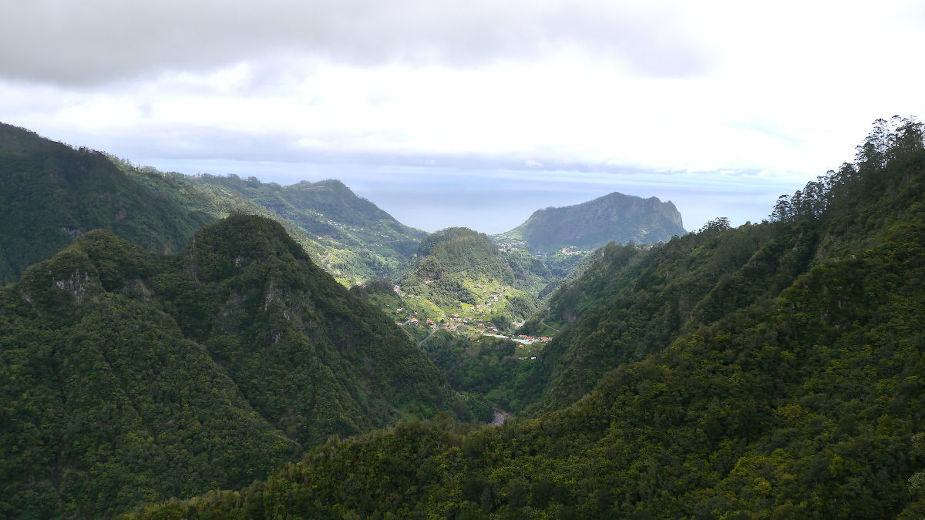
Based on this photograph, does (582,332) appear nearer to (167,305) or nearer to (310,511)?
(310,511)

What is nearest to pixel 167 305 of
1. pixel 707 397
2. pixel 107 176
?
pixel 707 397

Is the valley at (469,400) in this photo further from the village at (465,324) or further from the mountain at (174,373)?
the village at (465,324)

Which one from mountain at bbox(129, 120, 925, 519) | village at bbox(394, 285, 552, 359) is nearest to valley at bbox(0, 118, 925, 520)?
mountain at bbox(129, 120, 925, 519)

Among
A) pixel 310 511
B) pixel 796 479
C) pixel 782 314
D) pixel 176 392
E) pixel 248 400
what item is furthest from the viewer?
pixel 248 400

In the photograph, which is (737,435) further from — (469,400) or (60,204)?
(60,204)

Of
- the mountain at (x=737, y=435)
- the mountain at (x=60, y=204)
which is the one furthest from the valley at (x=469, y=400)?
the mountain at (x=60, y=204)

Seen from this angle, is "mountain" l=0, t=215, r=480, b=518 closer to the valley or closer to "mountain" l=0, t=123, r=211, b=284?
the valley
